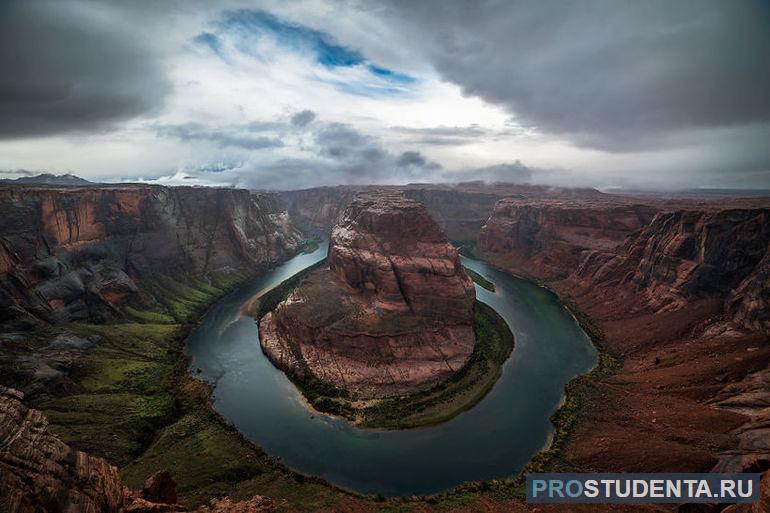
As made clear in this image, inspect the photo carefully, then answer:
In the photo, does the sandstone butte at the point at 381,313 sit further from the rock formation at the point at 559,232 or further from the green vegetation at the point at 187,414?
the rock formation at the point at 559,232

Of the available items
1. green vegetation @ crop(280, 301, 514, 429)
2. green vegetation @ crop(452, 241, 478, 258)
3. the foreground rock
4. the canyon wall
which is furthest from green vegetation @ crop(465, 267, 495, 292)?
the foreground rock

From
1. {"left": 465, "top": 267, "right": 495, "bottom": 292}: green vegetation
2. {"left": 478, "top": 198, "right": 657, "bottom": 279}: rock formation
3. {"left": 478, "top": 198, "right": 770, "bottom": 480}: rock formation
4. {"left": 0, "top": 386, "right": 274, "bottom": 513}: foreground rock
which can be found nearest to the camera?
{"left": 0, "top": 386, "right": 274, "bottom": 513}: foreground rock

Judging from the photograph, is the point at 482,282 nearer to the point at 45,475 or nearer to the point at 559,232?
the point at 559,232

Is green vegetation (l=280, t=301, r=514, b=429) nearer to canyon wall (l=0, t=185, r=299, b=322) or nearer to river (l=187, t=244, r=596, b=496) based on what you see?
river (l=187, t=244, r=596, b=496)

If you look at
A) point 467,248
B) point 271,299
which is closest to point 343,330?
point 271,299

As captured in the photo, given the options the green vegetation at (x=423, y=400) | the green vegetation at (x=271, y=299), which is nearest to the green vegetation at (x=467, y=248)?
the green vegetation at (x=271, y=299)

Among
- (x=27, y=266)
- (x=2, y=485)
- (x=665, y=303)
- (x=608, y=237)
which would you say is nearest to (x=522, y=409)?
(x=665, y=303)
